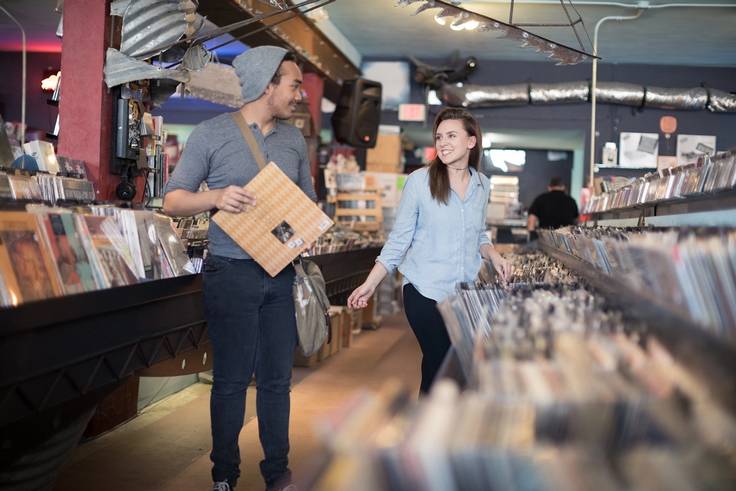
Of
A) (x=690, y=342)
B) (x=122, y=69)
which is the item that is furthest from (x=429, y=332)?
(x=122, y=69)

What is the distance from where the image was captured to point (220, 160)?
3107 mm

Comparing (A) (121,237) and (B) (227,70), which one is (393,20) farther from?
(A) (121,237)

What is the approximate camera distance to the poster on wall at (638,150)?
12055mm

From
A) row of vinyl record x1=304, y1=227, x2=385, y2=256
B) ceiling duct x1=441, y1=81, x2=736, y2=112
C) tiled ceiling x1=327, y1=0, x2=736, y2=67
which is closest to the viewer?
row of vinyl record x1=304, y1=227, x2=385, y2=256

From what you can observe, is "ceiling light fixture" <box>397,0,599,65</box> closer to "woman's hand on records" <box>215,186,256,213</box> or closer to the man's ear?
the man's ear

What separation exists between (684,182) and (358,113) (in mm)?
7098

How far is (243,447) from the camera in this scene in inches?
164

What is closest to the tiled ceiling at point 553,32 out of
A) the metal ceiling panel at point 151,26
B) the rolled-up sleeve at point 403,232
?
the metal ceiling panel at point 151,26

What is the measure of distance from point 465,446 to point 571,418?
157mm

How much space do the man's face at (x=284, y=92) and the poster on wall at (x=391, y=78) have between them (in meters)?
9.28

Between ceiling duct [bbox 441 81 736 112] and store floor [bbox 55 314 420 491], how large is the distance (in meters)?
6.20

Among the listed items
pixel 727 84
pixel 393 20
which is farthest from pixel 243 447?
pixel 727 84

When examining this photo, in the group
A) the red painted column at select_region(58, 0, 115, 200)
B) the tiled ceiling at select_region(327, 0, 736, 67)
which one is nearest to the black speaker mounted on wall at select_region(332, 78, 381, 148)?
the tiled ceiling at select_region(327, 0, 736, 67)

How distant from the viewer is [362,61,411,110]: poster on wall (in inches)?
487
